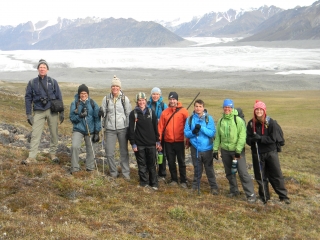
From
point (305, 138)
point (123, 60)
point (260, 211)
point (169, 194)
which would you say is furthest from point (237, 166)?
point (123, 60)

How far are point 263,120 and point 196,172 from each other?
8.41ft

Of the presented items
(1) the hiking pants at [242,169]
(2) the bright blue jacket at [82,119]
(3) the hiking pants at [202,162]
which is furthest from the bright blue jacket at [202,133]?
(2) the bright blue jacket at [82,119]

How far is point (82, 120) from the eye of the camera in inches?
418

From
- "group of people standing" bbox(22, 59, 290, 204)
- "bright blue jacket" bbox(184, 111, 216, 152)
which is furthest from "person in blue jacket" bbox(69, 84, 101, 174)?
"bright blue jacket" bbox(184, 111, 216, 152)

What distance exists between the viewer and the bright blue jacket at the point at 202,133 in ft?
33.7

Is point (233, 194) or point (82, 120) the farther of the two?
point (233, 194)

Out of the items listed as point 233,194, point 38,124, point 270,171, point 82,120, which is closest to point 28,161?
point 38,124

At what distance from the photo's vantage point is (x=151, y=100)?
11.1 meters

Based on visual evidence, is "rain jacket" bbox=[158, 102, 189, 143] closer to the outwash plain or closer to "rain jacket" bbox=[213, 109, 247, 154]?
"rain jacket" bbox=[213, 109, 247, 154]

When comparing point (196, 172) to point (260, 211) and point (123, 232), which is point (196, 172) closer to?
point (260, 211)

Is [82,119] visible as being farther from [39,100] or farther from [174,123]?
[174,123]

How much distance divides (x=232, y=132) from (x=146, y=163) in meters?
2.78

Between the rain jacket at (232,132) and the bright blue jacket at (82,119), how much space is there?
3.71m

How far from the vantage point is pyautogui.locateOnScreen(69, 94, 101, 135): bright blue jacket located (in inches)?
415
